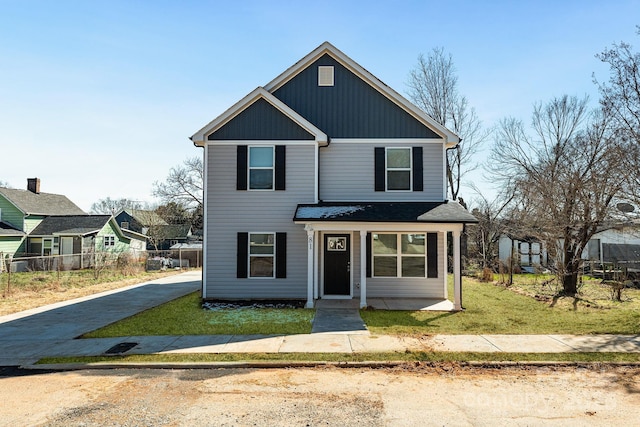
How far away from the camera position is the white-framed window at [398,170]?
13969mm

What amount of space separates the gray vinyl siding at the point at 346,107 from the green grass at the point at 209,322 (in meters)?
6.70

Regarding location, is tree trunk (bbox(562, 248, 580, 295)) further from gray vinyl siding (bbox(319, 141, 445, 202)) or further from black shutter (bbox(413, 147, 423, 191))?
black shutter (bbox(413, 147, 423, 191))

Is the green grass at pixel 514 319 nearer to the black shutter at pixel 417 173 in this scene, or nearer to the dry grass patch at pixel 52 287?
the black shutter at pixel 417 173

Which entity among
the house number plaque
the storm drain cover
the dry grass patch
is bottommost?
the dry grass patch

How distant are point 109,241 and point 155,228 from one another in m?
9.50

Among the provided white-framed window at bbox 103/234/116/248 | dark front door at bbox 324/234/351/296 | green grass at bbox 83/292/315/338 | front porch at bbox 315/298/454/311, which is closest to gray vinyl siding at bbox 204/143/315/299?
dark front door at bbox 324/234/351/296

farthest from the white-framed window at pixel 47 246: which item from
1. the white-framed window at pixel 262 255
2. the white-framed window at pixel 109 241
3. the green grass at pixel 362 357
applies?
the green grass at pixel 362 357

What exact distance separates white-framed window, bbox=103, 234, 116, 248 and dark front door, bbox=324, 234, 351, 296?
25763mm

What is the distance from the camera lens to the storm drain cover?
7.93m

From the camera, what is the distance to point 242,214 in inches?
530

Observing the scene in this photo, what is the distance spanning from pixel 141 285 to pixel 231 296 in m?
8.66

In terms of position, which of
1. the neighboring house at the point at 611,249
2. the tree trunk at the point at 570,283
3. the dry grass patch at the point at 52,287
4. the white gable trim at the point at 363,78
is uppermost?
the white gable trim at the point at 363,78

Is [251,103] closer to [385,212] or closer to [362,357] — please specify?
[385,212]

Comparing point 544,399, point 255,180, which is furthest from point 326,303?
point 544,399
